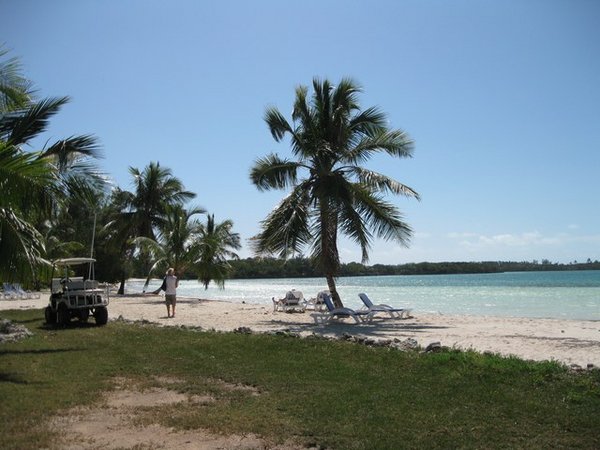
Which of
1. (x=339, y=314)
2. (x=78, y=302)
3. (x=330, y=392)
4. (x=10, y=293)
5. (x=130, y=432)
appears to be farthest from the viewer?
(x=10, y=293)

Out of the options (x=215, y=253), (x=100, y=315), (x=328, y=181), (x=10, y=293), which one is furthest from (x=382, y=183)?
(x=10, y=293)

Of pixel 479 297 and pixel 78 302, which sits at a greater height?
pixel 78 302

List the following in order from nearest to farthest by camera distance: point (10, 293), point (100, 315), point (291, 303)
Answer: point (100, 315), point (291, 303), point (10, 293)

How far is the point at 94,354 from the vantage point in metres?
9.27

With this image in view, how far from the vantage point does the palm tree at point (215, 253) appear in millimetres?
29219

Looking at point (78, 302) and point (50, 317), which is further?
point (50, 317)

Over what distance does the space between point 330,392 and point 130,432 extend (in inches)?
92.1

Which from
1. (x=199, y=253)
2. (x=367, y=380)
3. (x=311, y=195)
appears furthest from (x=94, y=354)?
(x=199, y=253)

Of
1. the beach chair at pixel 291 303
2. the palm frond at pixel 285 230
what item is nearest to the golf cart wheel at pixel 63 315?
the palm frond at pixel 285 230

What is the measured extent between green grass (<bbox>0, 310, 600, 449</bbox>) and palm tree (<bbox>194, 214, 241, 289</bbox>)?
1891 cm

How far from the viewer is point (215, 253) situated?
3030 centimetres

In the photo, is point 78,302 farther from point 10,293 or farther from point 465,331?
A: point 10,293

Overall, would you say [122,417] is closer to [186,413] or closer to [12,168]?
[186,413]

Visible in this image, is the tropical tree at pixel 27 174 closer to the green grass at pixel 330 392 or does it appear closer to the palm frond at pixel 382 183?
the green grass at pixel 330 392
